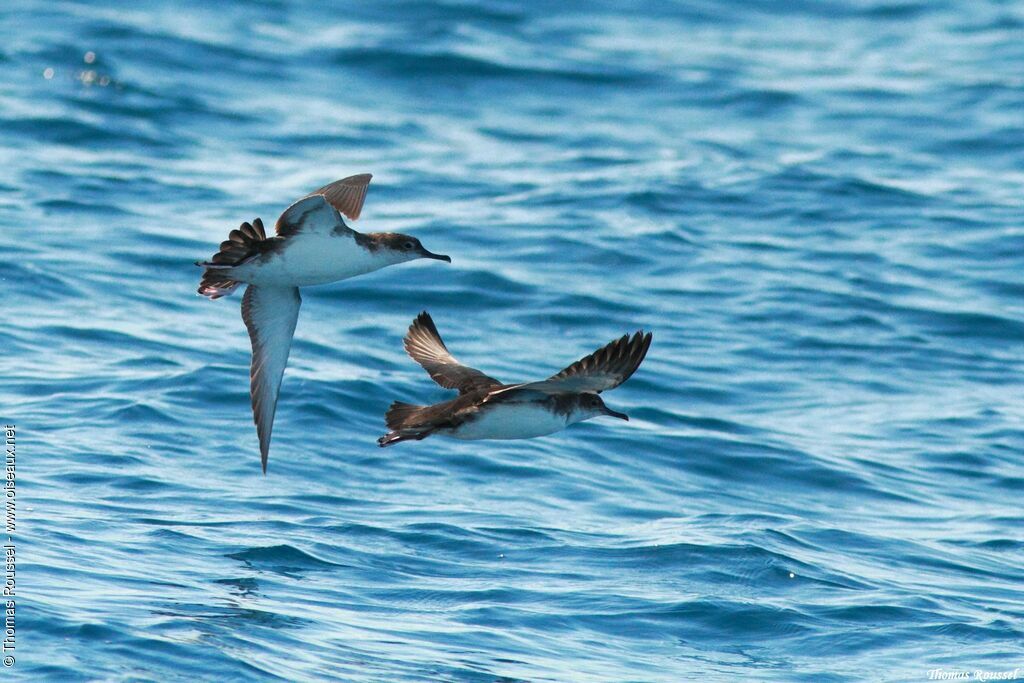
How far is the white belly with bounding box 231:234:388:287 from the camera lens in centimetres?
835

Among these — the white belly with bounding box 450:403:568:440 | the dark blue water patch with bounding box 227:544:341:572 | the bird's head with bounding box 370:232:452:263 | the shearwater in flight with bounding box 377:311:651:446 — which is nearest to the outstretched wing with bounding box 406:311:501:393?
the shearwater in flight with bounding box 377:311:651:446

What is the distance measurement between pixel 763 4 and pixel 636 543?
15.4 meters

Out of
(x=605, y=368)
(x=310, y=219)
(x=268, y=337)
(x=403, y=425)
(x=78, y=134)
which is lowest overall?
(x=403, y=425)

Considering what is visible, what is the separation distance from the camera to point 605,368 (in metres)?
7.80

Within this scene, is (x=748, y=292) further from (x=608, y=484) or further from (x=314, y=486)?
(x=314, y=486)

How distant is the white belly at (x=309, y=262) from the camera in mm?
8352

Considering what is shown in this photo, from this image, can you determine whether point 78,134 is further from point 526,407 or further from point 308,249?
point 526,407

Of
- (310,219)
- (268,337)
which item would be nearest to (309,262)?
(310,219)

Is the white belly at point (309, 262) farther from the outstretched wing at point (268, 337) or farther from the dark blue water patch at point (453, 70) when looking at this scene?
the dark blue water patch at point (453, 70)

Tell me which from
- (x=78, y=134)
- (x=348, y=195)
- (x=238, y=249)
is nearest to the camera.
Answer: (x=238, y=249)

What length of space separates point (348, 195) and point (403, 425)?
141 cm

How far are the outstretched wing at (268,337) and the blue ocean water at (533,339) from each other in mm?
797

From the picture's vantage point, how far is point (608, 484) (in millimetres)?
11297

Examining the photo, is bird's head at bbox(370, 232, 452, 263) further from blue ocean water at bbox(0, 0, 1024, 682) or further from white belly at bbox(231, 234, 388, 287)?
blue ocean water at bbox(0, 0, 1024, 682)
